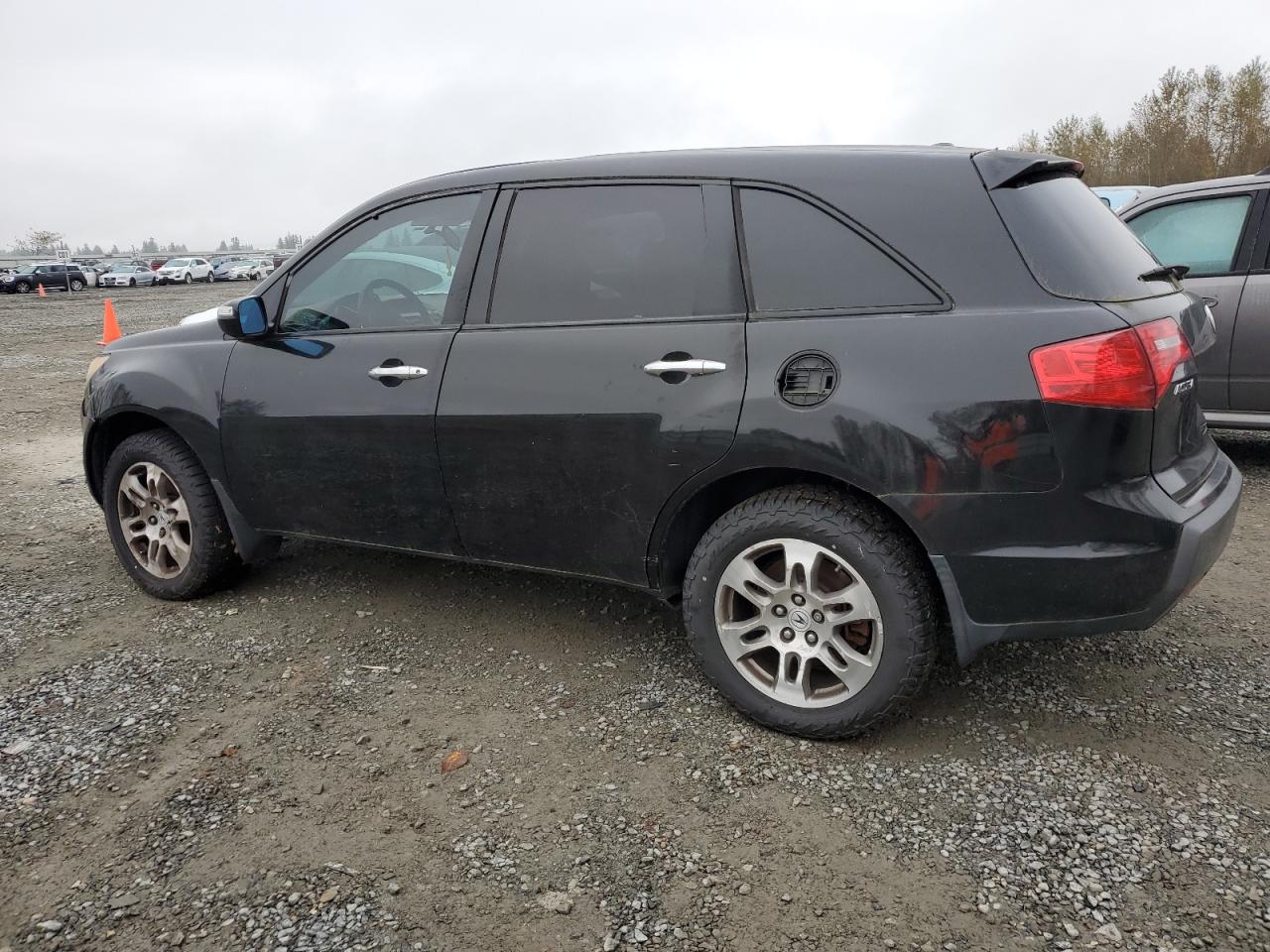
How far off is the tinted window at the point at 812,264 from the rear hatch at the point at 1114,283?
34cm

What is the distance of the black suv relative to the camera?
2.52m

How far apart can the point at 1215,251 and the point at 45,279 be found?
47712 mm

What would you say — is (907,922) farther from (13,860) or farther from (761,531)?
(13,860)

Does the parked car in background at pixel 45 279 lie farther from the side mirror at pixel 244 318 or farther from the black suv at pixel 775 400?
the black suv at pixel 775 400

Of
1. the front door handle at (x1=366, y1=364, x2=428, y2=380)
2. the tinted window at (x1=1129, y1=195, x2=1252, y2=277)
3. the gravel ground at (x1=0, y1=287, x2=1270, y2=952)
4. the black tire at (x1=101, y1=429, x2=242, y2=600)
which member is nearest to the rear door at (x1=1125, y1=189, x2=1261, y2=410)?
the tinted window at (x1=1129, y1=195, x2=1252, y2=277)

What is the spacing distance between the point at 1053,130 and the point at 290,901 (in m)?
67.0

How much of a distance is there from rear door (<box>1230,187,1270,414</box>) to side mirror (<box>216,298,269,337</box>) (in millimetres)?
5323

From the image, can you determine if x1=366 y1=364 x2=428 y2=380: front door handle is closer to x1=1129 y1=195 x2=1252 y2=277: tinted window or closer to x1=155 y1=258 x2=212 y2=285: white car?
x1=1129 y1=195 x2=1252 y2=277: tinted window

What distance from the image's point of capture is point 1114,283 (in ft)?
8.68

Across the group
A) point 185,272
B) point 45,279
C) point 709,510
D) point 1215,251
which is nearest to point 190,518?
point 709,510

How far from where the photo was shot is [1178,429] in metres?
2.68

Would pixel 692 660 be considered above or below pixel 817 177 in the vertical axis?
below

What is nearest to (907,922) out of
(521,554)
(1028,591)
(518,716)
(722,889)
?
(722,889)

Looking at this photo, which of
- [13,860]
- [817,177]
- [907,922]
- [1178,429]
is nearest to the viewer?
Result: [907,922]
